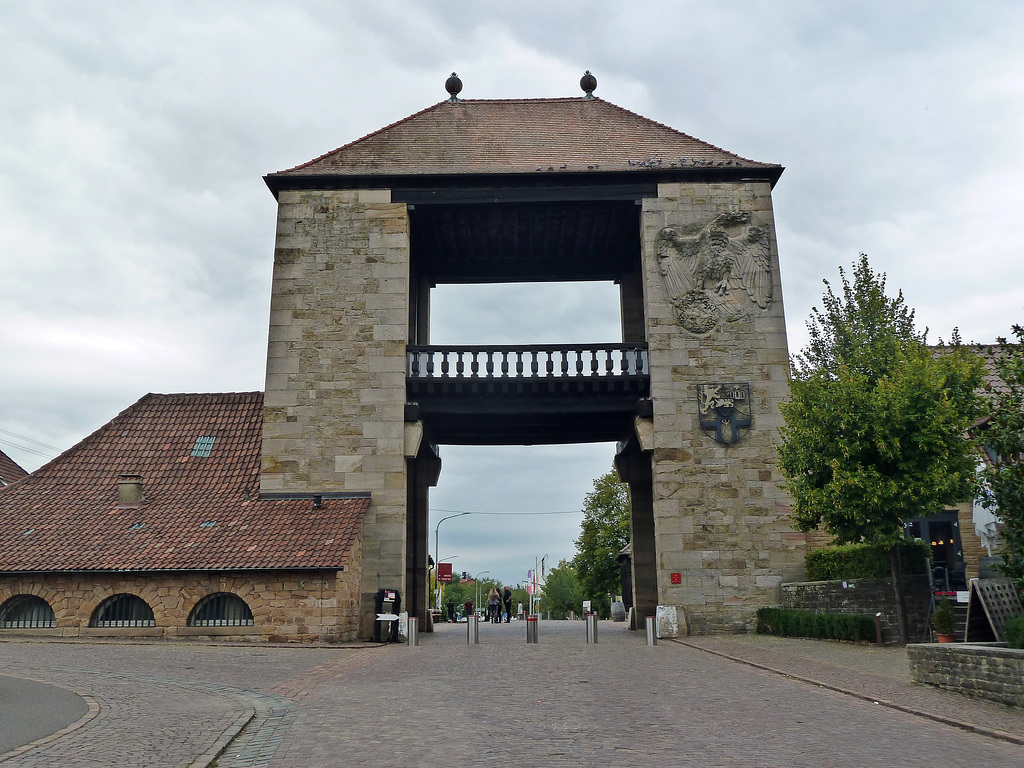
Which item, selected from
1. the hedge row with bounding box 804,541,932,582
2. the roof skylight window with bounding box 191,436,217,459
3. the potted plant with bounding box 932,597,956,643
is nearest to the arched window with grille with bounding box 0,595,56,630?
the roof skylight window with bounding box 191,436,217,459

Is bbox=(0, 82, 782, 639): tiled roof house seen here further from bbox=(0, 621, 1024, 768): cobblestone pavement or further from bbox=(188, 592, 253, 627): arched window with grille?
bbox=(0, 621, 1024, 768): cobblestone pavement

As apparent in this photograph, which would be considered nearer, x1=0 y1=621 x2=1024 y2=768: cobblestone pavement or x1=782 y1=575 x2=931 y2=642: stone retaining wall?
x1=0 y1=621 x2=1024 y2=768: cobblestone pavement

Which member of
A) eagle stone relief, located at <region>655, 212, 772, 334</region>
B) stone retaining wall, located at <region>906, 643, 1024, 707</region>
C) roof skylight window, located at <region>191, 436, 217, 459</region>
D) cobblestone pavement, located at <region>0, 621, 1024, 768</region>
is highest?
eagle stone relief, located at <region>655, 212, 772, 334</region>

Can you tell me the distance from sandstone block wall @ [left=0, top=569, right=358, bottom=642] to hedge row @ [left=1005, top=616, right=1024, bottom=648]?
13515mm

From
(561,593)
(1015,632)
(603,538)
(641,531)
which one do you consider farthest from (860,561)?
(561,593)

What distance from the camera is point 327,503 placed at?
22.5 m

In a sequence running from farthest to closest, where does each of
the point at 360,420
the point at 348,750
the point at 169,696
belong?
the point at 360,420 → the point at 169,696 → the point at 348,750

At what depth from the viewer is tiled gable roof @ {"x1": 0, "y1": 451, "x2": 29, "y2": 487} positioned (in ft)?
102

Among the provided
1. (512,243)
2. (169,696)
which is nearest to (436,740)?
(169,696)

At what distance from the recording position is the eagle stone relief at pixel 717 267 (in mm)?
23906

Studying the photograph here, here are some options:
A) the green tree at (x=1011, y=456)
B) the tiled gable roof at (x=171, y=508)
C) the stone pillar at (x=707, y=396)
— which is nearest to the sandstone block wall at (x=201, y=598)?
the tiled gable roof at (x=171, y=508)

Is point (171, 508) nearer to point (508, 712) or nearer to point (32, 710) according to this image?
point (32, 710)

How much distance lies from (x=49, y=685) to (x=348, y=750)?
646 centimetres

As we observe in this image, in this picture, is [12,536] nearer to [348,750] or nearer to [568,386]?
[568,386]
